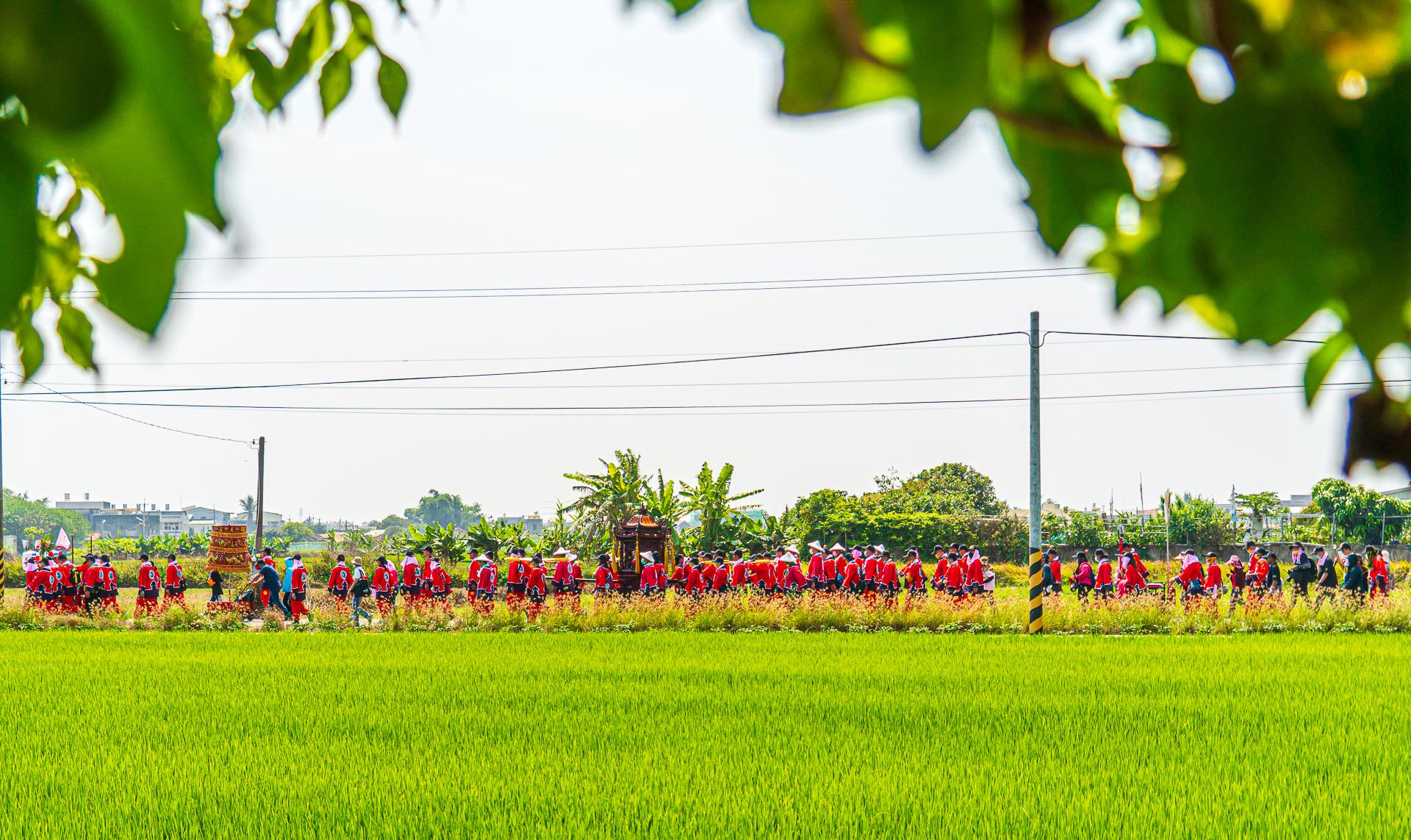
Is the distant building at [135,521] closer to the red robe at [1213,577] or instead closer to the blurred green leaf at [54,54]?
the red robe at [1213,577]

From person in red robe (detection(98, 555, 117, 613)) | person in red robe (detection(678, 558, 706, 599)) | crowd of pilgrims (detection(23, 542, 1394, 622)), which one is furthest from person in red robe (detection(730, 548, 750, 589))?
person in red robe (detection(98, 555, 117, 613))

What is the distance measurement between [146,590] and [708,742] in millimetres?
15334

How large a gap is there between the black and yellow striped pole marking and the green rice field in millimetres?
1968

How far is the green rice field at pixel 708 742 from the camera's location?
6883 mm

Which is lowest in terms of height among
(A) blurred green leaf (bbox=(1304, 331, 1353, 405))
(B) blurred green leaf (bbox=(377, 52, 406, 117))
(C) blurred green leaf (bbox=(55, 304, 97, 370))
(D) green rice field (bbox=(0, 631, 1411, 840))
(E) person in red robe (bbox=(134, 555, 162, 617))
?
(D) green rice field (bbox=(0, 631, 1411, 840))

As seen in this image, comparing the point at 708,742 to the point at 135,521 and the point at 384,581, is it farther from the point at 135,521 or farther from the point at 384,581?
the point at 135,521

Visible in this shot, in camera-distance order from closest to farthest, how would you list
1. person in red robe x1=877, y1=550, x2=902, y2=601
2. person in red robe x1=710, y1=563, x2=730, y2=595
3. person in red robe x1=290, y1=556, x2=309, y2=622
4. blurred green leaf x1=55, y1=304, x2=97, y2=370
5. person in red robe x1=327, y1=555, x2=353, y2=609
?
blurred green leaf x1=55, y1=304, x2=97, y2=370 → person in red robe x1=290, y1=556, x2=309, y2=622 → person in red robe x1=327, y1=555, x2=353, y2=609 → person in red robe x1=710, y1=563, x2=730, y2=595 → person in red robe x1=877, y1=550, x2=902, y2=601

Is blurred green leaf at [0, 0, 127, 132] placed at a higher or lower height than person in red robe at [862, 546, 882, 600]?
higher

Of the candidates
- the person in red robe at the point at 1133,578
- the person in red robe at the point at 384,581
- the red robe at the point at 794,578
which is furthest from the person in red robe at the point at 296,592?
the person in red robe at the point at 1133,578

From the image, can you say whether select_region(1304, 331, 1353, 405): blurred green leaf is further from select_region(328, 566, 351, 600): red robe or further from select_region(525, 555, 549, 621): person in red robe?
select_region(328, 566, 351, 600): red robe

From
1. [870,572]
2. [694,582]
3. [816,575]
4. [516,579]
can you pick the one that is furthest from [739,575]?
[516,579]

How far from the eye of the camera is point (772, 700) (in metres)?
11.1

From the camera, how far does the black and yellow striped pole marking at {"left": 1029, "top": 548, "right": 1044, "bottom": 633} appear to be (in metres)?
17.2

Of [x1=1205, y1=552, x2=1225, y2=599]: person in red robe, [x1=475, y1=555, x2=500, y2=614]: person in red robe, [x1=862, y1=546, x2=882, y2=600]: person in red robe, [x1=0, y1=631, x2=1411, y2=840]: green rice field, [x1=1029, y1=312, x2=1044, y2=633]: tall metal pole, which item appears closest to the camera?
[x1=0, y1=631, x2=1411, y2=840]: green rice field
